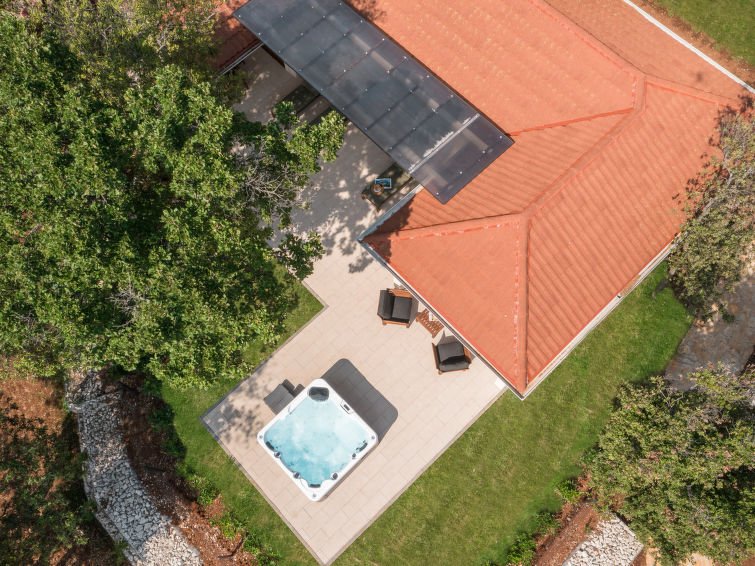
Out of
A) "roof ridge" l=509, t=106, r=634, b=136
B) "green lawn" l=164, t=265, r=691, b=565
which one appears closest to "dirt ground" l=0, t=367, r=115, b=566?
"green lawn" l=164, t=265, r=691, b=565

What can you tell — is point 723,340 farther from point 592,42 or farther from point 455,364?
point 592,42

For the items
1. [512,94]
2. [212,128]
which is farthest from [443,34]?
[212,128]

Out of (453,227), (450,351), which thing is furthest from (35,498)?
(453,227)

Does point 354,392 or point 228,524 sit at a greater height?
point 354,392

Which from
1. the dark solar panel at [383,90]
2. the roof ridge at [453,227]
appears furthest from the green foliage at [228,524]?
the dark solar panel at [383,90]

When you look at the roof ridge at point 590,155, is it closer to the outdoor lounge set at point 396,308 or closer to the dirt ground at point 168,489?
the outdoor lounge set at point 396,308
